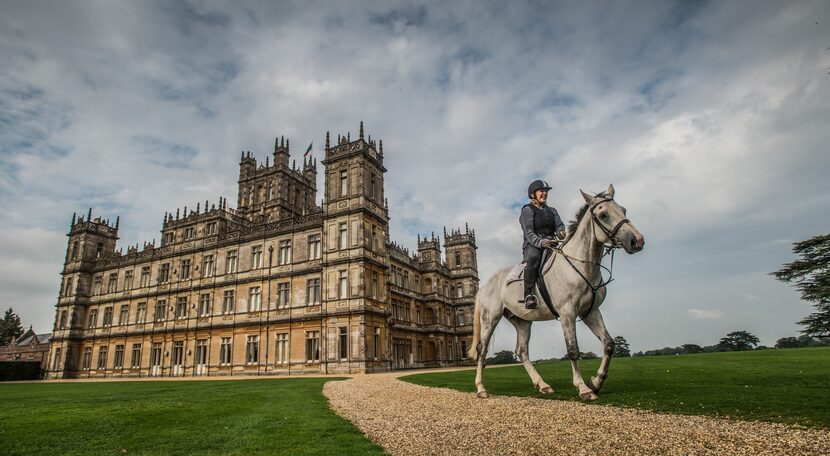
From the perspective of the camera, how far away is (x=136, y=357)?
40625 mm

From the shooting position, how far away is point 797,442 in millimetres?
4207

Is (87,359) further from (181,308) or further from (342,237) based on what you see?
(342,237)

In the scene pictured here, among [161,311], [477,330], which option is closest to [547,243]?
[477,330]

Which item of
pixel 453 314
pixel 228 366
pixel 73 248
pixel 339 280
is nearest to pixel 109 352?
pixel 73 248

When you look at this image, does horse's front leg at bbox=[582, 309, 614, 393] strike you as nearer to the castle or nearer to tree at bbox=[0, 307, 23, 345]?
the castle

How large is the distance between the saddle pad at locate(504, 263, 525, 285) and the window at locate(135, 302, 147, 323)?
139 feet

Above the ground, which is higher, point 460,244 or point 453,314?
point 460,244

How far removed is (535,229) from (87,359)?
2005 inches

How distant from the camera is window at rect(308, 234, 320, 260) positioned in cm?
3406

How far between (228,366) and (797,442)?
3643 cm

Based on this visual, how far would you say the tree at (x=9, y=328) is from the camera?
7006 centimetres

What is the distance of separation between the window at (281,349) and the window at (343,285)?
5458 millimetres

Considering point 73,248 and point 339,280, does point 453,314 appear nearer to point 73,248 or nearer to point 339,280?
point 339,280

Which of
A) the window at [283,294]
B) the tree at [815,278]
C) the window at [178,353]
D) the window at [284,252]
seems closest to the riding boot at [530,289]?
the tree at [815,278]
